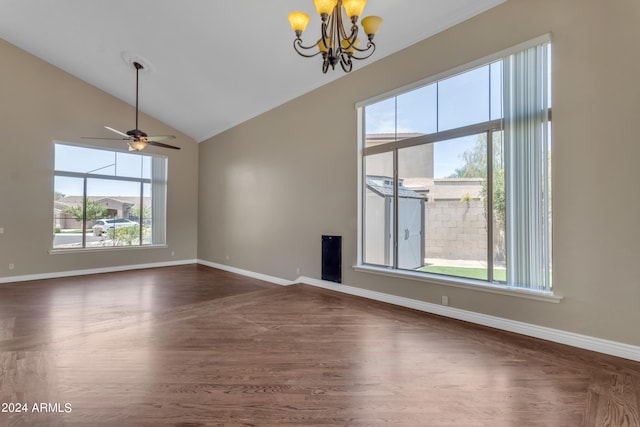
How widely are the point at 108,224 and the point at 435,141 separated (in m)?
7.59

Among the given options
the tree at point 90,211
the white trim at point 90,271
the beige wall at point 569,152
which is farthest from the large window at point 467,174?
the tree at point 90,211

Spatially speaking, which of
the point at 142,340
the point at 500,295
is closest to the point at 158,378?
the point at 142,340

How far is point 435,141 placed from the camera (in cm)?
394

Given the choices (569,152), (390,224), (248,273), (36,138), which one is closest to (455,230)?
(390,224)

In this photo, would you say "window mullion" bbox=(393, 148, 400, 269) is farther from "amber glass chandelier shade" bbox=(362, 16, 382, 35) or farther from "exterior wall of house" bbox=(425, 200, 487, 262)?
"amber glass chandelier shade" bbox=(362, 16, 382, 35)

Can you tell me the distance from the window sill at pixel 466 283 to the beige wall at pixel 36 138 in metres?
6.58

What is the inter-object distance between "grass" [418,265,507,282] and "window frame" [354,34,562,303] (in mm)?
55

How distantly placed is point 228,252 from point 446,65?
19.9 feet

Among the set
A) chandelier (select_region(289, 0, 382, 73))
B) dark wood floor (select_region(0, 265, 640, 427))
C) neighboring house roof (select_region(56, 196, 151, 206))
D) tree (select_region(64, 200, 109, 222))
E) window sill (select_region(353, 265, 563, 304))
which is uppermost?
chandelier (select_region(289, 0, 382, 73))

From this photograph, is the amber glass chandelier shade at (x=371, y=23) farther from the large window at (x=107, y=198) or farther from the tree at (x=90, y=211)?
the tree at (x=90, y=211)

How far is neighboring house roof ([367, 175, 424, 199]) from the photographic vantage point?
4.27 metres

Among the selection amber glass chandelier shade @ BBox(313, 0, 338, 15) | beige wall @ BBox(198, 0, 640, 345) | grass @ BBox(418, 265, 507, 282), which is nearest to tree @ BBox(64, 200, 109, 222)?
beige wall @ BBox(198, 0, 640, 345)

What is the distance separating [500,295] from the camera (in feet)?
10.7

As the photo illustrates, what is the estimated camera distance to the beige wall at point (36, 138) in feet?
19.2
